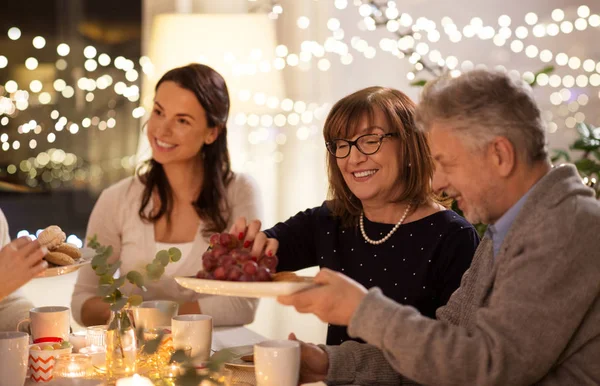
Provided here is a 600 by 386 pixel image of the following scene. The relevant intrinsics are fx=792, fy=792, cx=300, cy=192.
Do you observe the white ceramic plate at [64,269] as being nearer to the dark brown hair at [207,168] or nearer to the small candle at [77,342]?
the small candle at [77,342]

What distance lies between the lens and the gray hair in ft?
4.54

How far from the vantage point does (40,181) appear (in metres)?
3.82

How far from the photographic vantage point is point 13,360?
1.50 m

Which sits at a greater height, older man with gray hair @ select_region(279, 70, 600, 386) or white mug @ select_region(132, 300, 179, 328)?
older man with gray hair @ select_region(279, 70, 600, 386)

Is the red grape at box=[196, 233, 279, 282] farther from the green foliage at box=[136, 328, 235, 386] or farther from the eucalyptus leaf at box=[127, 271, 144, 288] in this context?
the green foliage at box=[136, 328, 235, 386]

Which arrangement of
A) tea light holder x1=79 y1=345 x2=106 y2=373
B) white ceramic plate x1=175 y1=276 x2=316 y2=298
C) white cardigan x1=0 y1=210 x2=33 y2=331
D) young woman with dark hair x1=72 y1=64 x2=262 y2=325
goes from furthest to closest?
young woman with dark hair x1=72 y1=64 x2=262 y2=325 < white cardigan x1=0 y1=210 x2=33 y2=331 < tea light holder x1=79 y1=345 x2=106 y2=373 < white ceramic plate x1=175 y1=276 x2=316 y2=298

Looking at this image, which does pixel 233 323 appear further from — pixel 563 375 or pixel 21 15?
pixel 21 15

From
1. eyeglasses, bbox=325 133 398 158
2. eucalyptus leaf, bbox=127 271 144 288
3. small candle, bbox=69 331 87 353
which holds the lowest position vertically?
small candle, bbox=69 331 87 353

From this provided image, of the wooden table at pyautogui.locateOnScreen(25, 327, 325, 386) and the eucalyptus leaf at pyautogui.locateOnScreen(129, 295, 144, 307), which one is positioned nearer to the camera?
the eucalyptus leaf at pyautogui.locateOnScreen(129, 295, 144, 307)

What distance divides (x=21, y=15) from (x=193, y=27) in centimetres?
95

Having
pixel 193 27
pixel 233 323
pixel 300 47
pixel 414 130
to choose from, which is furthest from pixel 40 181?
pixel 414 130

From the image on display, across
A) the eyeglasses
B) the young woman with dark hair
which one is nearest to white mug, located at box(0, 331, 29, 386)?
the eyeglasses

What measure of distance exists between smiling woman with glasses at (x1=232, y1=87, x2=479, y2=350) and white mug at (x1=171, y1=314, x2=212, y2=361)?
28cm

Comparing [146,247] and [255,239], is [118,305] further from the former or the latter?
[146,247]
